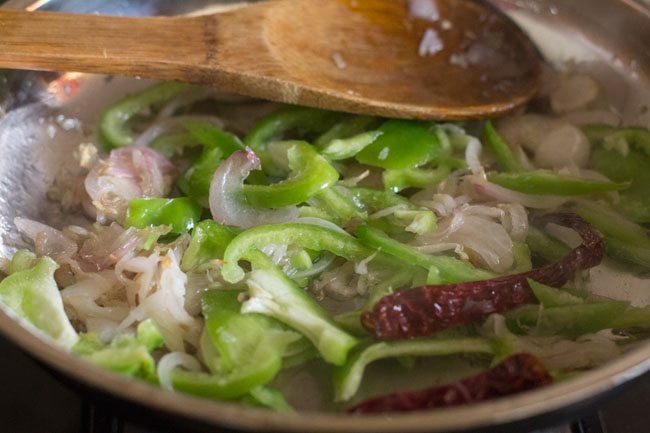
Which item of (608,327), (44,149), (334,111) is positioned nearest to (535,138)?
(334,111)

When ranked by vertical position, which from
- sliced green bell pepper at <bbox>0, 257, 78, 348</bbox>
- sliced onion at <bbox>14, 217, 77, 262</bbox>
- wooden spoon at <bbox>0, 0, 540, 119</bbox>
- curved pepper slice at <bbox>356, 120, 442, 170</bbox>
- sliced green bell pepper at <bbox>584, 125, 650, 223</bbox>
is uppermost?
wooden spoon at <bbox>0, 0, 540, 119</bbox>

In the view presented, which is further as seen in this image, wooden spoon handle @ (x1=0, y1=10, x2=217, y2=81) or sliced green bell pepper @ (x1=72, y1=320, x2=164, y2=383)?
wooden spoon handle @ (x1=0, y1=10, x2=217, y2=81)

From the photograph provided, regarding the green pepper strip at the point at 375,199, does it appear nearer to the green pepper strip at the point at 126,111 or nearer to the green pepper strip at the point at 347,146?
the green pepper strip at the point at 347,146

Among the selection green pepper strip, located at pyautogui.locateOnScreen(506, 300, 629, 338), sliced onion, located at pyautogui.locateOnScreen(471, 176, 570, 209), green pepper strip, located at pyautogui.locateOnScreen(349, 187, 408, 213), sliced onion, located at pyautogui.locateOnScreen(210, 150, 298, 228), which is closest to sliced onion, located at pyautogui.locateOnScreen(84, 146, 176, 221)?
sliced onion, located at pyautogui.locateOnScreen(210, 150, 298, 228)

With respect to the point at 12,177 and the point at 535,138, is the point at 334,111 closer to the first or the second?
the point at 535,138

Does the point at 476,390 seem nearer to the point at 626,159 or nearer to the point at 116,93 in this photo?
the point at 626,159

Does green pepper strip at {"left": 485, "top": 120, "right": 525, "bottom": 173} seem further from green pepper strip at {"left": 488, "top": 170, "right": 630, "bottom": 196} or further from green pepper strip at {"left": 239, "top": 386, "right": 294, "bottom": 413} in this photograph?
green pepper strip at {"left": 239, "top": 386, "right": 294, "bottom": 413}

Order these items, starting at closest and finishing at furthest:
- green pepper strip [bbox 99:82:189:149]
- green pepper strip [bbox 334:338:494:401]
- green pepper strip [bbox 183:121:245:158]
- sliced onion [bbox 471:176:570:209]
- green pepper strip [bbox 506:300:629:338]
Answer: green pepper strip [bbox 334:338:494:401] → green pepper strip [bbox 506:300:629:338] → sliced onion [bbox 471:176:570:209] → green pepper strip [bbox 183:121:245:158] → green pepper strip [bbox 99:82:189:149]
